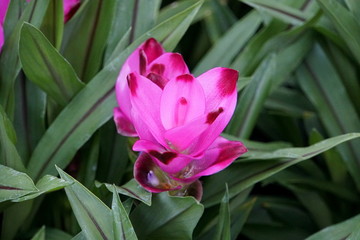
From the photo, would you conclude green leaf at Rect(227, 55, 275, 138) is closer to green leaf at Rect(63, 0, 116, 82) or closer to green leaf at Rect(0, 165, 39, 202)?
green leaf at Rect(63, 0, 116, 82)

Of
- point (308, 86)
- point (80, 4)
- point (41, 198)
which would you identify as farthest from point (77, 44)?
point (308, 86)

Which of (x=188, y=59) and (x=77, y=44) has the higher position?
(x=77, y=44)

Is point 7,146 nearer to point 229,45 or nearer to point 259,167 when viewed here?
point 259,167

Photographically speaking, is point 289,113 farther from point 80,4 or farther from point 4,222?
point 4,222

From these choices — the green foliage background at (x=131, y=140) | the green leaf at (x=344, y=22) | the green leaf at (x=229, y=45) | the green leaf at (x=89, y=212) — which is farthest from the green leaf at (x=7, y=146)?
the green leaf at (x=344, y=22)

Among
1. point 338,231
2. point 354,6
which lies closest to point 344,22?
point 354,6

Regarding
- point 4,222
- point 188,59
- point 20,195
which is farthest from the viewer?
point 188,59

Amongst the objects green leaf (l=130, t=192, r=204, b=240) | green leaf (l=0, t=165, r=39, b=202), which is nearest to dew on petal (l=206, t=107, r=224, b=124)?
green leaf (l=130, t=192, r=204, b=240)
